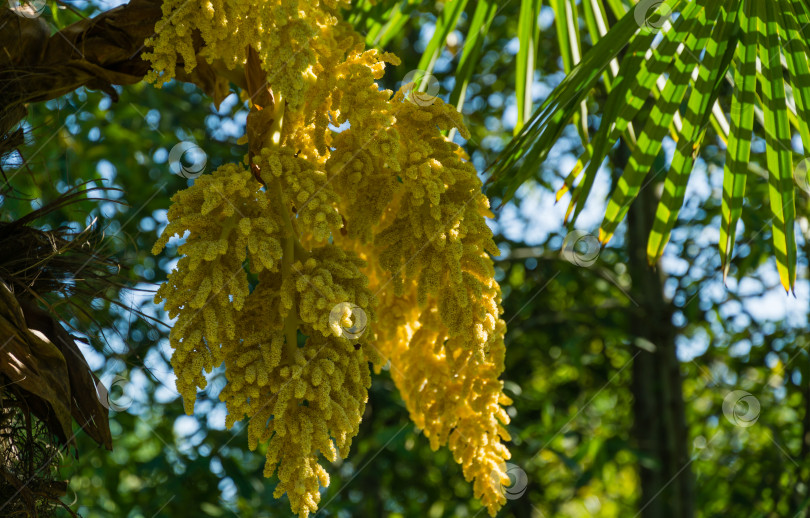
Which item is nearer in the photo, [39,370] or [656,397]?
[39,370]

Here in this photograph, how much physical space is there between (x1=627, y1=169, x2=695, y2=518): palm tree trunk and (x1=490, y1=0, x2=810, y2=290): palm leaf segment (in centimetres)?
161

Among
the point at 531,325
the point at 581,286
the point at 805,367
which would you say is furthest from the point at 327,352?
the point at 581,286

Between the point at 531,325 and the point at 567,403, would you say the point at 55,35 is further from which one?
the point at 567,403

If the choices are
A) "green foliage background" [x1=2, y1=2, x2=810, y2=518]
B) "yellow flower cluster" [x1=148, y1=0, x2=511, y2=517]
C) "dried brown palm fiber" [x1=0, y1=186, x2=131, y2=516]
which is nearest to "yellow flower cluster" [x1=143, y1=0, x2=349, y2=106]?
"yellow flower cluster" [x1=148, y1=0, x2=511, y2=517]

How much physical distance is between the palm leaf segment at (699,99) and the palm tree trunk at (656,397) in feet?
5.27

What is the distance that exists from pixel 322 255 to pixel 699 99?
2.01 ft

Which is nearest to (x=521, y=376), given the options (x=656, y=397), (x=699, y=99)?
(x=656, y=397)

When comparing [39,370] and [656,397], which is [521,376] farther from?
[39,370]

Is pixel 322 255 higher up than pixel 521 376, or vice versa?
pixel 322 255

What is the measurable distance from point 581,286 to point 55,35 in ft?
8.89

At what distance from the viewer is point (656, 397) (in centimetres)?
309

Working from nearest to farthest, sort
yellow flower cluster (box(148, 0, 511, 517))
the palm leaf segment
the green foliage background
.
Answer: yellow flower cluster (box(148, 0, 511, 517))
the palm leaf segment
the green foliage background

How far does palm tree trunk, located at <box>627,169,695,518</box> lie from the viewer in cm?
284

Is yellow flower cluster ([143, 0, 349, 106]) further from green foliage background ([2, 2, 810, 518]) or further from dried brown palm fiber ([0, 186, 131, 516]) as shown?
green foliage background ([2, 2, 810, 518])
